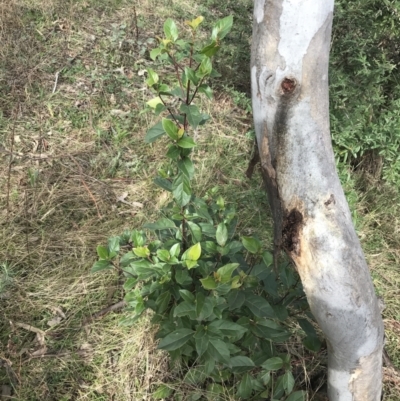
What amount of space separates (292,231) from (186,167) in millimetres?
451

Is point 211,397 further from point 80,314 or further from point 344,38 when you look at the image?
point 344,38

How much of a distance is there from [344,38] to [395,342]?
2.26 meters

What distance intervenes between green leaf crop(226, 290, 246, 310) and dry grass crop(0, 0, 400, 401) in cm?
66

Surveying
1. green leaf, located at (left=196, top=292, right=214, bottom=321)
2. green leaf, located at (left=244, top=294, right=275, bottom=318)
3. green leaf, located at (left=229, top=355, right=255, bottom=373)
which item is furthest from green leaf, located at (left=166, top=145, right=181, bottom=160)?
green leaf, located at (left=229, top=355, right=255, bottom=373)

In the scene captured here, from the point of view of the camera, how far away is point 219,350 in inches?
66.6

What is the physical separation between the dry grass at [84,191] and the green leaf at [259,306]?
0.57m

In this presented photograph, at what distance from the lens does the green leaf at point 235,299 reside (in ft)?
5.76

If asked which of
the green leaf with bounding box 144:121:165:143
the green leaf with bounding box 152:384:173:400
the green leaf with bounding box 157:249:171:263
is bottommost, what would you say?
the green leaf with bounding box 152:384:173:400

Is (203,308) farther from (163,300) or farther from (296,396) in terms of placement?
(296,396)

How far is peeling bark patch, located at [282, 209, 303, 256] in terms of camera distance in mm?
1527

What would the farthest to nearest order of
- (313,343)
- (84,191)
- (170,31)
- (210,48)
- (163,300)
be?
(84,191) < (313,343) < (163,300) < (170,31) < (210,48)

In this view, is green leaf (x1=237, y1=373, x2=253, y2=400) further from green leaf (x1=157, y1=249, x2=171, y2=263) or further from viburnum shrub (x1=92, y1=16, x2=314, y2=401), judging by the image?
green leaf (x1=157, y1=249, x2=171, y2=263)

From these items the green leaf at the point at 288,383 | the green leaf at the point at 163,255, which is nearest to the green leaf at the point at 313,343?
the green leaf at the point at 288,383

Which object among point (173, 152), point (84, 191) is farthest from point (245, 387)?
point (84, 191)
